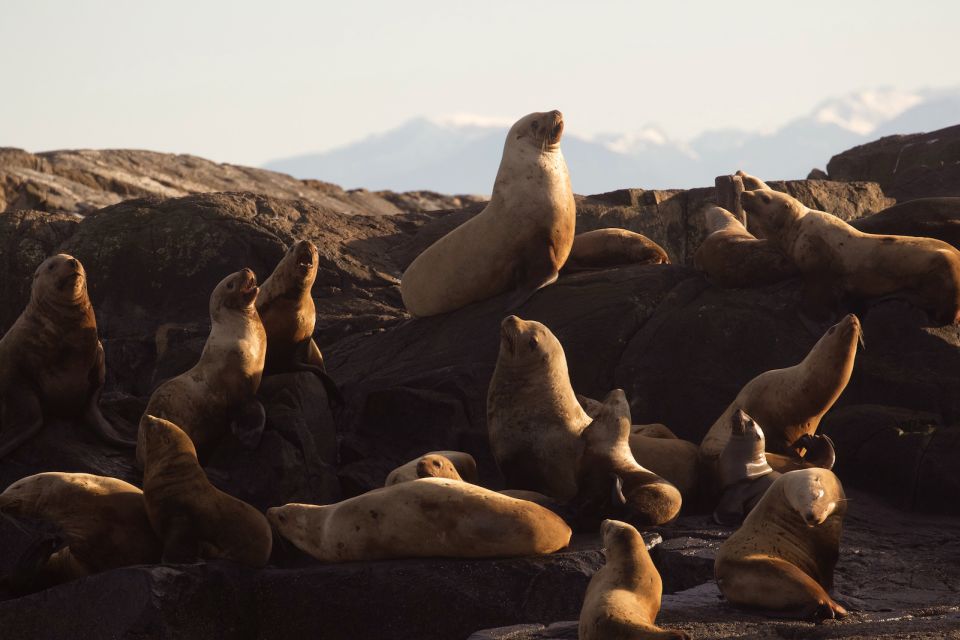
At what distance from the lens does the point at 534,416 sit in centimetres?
912

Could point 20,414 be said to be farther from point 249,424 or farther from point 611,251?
point 611,251

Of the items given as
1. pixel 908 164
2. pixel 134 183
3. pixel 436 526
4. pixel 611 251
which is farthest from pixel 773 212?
pixel 134 183

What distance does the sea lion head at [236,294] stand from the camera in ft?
33.8

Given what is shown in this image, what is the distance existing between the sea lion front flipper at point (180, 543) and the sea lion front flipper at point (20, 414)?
2.19 m

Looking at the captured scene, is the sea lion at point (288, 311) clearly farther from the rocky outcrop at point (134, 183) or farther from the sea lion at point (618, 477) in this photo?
the rocky outcrop at point (134, 183)

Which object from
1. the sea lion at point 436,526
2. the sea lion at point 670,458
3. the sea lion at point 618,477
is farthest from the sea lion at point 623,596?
the sea lion at point 670,458

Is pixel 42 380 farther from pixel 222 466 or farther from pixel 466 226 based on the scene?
pixel 466 226

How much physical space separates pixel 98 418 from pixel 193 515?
2.48 m

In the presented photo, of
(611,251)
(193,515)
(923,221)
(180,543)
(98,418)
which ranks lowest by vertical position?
(180,543)

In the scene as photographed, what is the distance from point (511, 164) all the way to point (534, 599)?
576cm

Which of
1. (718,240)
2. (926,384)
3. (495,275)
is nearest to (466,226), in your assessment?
(495,275)

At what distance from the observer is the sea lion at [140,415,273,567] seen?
780cm

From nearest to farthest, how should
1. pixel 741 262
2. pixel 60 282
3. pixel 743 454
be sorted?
1. pixel 743 454
2. pixel 60 282
3. pixel 741 262

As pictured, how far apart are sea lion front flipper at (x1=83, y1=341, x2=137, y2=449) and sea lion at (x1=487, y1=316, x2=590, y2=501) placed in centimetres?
259
